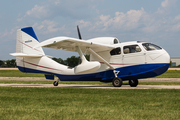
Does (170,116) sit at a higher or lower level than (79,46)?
lower

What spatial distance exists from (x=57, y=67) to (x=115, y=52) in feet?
17.9

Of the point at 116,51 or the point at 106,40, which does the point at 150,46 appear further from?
the point at 106,40

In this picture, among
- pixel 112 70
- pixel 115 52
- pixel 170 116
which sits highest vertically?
pixel 115 52

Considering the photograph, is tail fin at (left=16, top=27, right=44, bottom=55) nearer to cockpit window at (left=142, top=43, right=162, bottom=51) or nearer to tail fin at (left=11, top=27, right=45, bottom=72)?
tail fin at (left=11, top=27, right=45, bottom=72)

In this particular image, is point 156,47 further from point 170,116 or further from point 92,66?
point 170,116

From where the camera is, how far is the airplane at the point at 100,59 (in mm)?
17250

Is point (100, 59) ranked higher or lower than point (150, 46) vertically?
lower

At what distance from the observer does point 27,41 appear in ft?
68.9

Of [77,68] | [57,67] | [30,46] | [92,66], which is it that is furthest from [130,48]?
[30,46]

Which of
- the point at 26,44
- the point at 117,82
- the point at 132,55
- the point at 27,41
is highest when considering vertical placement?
the point at 27,41

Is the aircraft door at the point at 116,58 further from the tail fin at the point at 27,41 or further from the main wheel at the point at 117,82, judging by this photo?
the tail fin at the point at 27,41

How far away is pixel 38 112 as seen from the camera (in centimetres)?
727

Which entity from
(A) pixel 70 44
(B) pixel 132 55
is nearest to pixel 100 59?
(B) pixel 132 55

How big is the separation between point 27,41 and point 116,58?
843cm
